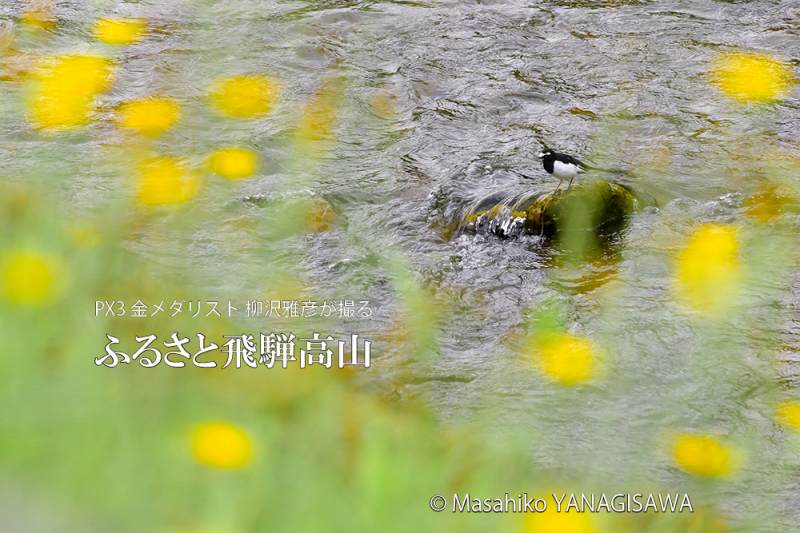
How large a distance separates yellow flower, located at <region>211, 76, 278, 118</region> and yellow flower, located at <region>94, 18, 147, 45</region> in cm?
46

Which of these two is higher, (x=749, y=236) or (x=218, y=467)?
(x=218, y=467)

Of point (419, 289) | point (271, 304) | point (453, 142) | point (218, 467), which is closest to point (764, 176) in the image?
point (453, 142)

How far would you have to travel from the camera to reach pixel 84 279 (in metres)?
2.23

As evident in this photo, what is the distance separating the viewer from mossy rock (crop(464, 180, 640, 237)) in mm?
3691

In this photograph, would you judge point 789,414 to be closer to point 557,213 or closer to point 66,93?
point 557,213

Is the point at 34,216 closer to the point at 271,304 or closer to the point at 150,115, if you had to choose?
the point at 271,304

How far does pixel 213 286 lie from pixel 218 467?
1319mm

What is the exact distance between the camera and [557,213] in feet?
12.1

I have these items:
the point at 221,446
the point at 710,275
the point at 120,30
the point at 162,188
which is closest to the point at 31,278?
the point at 221,446

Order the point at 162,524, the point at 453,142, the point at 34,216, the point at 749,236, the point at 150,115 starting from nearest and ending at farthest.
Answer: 1. the point at 162,524
2. the point at 34,216
3. the point at 749,236
4. the point at 150,115
5. the point at 453,142

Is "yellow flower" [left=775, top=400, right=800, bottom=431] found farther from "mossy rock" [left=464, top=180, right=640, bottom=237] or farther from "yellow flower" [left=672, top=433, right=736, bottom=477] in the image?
"mossy rock" [left=464, top=180, right=640, bottom=237]

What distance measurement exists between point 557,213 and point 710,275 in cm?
82

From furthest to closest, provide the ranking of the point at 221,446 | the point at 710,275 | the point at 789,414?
the point at 710,275
the point at 789,414
the point at 221,446

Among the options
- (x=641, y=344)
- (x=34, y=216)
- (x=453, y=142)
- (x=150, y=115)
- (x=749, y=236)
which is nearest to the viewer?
(x=34, y=216)
